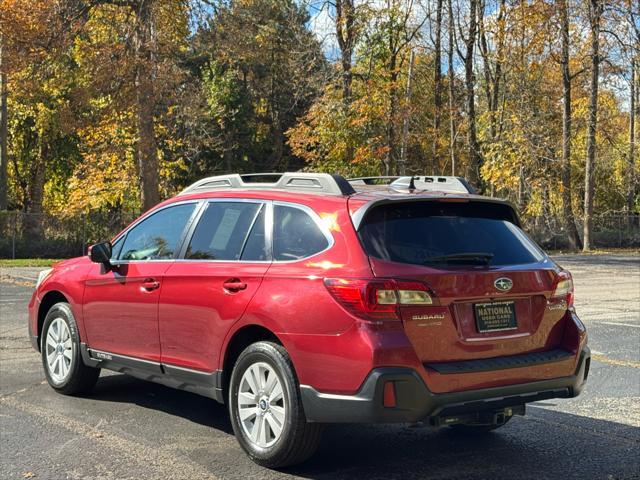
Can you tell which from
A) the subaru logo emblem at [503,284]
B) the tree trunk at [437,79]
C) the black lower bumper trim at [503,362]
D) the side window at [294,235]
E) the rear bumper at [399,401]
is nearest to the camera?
the rear bumper at [399,401]

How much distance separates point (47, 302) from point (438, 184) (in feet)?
12.8

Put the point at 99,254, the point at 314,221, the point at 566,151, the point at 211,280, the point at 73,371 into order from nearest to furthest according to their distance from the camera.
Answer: the point at 314,221 → the point at 211,280 → the point at 99,254 → the point at 73,371 → the point at 566,151

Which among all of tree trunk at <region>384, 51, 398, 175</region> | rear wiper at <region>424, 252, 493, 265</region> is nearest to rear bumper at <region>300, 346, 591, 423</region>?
rear wiper at <region>424, 252, 493, 265</region>

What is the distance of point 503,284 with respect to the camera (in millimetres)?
5016

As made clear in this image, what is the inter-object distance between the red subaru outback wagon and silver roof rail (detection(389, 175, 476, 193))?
2 cm

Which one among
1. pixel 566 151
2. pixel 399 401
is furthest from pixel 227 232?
pixel 566 151

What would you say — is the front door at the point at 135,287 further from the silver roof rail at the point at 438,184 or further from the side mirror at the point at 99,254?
the silver roof rail at the point at 438,184

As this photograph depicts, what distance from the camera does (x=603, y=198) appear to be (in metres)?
51.5

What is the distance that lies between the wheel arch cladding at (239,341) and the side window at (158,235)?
1.09m

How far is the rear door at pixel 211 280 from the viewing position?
5379mm

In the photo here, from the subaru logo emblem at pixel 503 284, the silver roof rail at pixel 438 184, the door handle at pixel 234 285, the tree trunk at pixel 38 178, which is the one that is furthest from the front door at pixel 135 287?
the tree trunk at pixel 38 178

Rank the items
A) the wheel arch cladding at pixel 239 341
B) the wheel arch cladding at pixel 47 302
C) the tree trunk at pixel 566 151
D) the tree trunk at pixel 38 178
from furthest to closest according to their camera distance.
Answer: the tree trunk at pixel 38 178, the tree trunk at pixel 566 151, the wheel arch cladding at pixel 47 302, the wheel arch cladding at pixel 239 341

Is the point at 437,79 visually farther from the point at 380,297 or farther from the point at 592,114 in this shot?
the point at 380,297

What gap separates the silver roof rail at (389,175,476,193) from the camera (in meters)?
5.72
